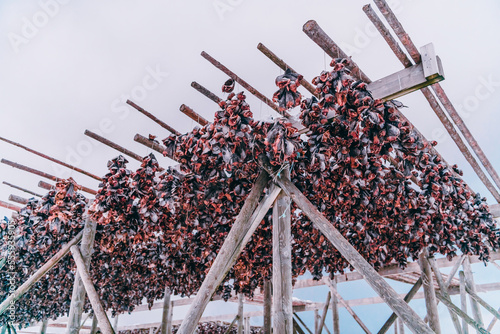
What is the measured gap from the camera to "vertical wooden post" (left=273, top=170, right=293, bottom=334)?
103 inches

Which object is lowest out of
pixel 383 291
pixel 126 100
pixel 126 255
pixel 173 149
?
pixel 383 291

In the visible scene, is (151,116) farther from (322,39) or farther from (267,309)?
(267,309)

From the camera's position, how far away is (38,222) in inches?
176

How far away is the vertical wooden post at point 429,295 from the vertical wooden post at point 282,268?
3.36 metres

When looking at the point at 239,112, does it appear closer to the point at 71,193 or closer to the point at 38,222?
the point at 71,193

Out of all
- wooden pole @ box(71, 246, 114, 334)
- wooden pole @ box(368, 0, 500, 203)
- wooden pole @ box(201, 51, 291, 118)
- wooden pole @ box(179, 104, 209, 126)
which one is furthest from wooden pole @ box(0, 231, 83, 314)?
wooden pole @ box(368, 0, 500, 203)

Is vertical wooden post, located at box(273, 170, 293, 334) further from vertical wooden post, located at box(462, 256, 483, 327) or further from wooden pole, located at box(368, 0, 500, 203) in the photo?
vertical wooden post, located at box(462, 256, 483, 327)

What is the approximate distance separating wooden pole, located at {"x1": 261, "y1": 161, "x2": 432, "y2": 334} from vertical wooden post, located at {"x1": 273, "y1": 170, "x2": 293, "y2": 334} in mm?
191

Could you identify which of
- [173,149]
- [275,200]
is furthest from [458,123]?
[173,149]

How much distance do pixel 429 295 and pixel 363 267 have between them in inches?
138

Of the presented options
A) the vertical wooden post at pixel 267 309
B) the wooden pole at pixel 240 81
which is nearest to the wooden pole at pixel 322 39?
the wooden pole at pixel 240 81

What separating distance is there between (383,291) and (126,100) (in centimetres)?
334

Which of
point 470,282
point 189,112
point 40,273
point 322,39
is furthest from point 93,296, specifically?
point 470,282

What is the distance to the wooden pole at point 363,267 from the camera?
218 cm
